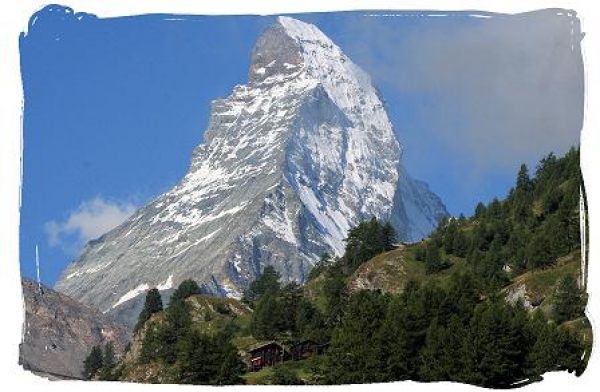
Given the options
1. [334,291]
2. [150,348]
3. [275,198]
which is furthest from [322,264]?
[275,198]

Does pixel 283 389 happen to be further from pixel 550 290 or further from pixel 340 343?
pixel 550 290

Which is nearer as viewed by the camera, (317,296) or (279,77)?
(317,296)

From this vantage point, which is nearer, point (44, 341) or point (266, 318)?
point (44, 341)

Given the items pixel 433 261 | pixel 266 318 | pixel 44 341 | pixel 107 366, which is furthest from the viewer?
pixel 433 261

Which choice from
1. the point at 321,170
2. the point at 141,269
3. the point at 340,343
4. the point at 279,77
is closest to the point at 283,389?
the point at 340,343

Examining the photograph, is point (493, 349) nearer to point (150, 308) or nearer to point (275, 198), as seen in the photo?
point (150, 308)

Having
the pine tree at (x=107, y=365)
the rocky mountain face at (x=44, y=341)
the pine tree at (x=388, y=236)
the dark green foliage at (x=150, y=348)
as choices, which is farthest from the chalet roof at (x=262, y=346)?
the pine tree at (x=388, y=236)
